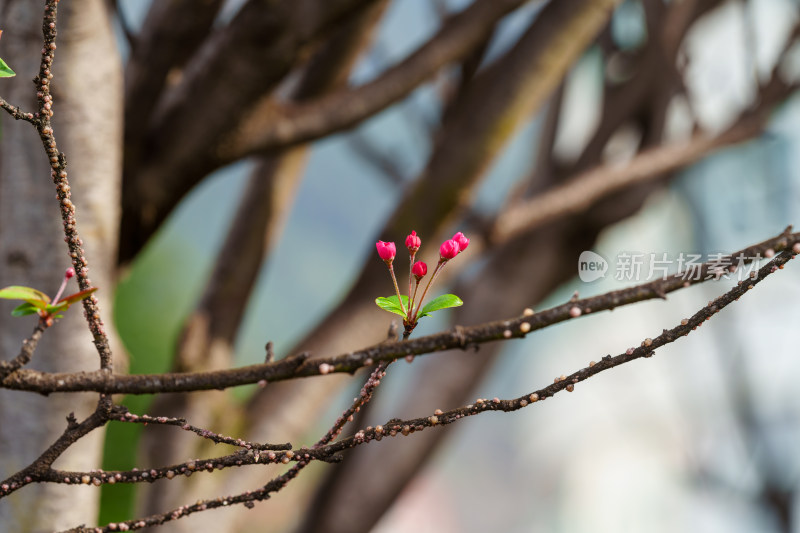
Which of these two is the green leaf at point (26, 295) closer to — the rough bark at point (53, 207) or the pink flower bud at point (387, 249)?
the pink flower bud at point (387, 249)

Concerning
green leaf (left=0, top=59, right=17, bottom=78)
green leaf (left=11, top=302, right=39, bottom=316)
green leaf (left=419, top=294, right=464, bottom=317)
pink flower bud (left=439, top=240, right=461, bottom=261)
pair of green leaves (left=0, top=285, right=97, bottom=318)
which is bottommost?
green leaf (left=419, top=294, right=464, bottom=317)

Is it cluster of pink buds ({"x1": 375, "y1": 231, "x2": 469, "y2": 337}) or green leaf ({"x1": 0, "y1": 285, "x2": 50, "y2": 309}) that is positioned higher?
green leaf ({"x1": 0, "y1": 285, "x2": 50, "y2": 309})

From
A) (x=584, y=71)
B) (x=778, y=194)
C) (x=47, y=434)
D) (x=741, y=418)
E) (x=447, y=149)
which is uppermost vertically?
(x=584, y=71)

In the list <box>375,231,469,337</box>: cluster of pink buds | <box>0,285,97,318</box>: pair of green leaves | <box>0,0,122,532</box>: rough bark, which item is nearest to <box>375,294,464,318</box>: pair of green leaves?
<box>375,231,469,337</box>: cluster of pink buds

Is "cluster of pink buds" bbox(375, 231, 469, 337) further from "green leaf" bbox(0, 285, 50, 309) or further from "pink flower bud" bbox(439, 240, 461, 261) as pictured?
"green leaf" bbox(0, 285, 50, 309)

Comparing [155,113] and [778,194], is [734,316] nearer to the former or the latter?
[778,194]

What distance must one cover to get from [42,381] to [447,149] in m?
0.90

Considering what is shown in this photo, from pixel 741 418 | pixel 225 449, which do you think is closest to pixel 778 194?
pixel 741 418

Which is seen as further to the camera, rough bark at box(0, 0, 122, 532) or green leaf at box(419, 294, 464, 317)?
rough bark at box(0, 0, 122, 532)

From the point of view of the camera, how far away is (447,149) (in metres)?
1.11

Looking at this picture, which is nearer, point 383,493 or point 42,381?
point 42,381

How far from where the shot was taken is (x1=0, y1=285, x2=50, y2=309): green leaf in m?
0.27

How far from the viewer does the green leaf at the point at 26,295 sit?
0.27 m

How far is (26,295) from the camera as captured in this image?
0.28 m
